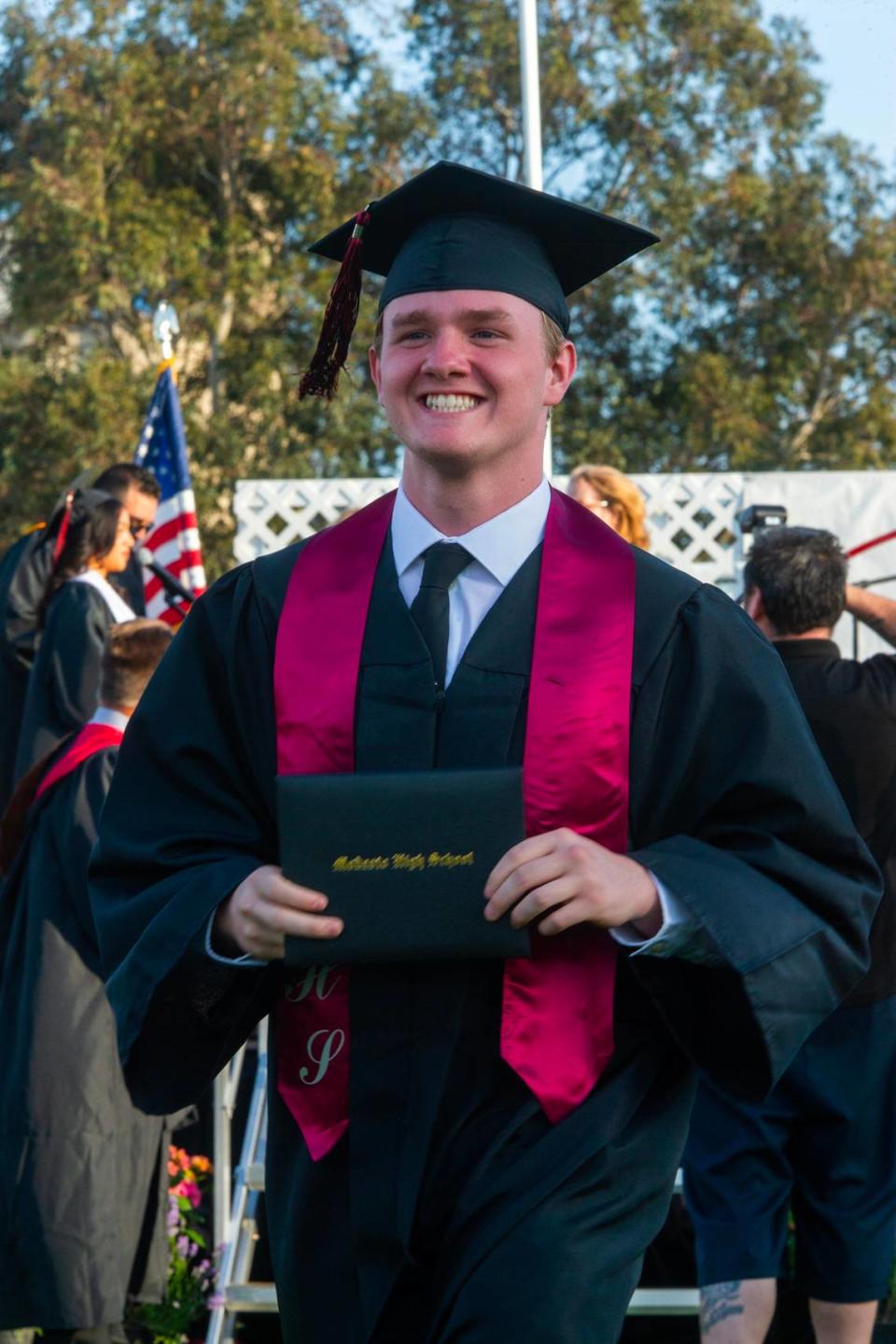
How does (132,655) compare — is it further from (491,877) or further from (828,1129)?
(491,877)

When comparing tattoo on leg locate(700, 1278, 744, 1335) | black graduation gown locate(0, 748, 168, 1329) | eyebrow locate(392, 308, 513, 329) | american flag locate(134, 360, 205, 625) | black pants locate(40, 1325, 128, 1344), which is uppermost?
american flag locate(134, 360, 205, 625)

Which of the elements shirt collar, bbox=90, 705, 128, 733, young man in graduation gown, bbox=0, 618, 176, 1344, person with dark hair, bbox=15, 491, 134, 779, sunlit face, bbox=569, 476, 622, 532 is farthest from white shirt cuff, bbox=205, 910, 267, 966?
sunlit face, bbox=569, 476, 622, 532

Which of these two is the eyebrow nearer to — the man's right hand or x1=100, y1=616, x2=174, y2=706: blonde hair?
the man's right hand

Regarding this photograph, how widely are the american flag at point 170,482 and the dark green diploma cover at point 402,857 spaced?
19.0 feet

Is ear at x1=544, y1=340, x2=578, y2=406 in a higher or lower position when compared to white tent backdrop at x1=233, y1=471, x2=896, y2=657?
lower

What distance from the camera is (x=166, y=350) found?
7.95 meters

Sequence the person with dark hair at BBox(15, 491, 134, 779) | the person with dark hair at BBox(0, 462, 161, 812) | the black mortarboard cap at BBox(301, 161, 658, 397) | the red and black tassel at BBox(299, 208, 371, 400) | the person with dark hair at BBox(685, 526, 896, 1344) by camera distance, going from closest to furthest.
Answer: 1. the black mortarboard cap at BBox(301, 161, 658, 397)
2. the red and black tassel at BBox(299, 208, 371, 400)
3. the person with dark hair at BBox(685, 526, 896, 1344)
4. the person with dark hair at BBox(15, 491, 134, 779)
5. the person with dark hair at BBox(0, 462, 161, 812)

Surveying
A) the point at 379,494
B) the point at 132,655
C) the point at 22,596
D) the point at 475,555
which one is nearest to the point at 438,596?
the point at 475,555

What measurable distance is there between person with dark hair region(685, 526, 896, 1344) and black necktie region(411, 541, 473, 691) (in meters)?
2.06

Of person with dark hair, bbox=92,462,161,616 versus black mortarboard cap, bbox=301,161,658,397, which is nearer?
black mortarboard cap, bbox=301,161,658,397

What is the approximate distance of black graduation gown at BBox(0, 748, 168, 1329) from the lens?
4.27 meters

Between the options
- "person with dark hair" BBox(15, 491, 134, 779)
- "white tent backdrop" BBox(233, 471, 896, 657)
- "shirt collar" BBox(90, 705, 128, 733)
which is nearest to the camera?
"shirt collar" BBox(90, 705, 128, 733)

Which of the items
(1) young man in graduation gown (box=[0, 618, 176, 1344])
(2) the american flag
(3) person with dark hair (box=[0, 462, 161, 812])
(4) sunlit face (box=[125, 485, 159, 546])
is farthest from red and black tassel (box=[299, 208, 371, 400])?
(2) the american flag

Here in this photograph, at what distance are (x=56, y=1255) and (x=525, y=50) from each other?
6683mm
